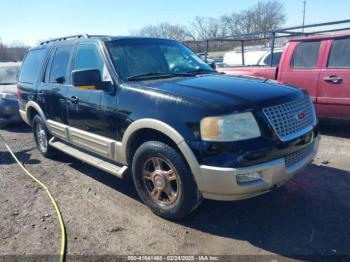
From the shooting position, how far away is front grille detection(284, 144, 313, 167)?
3.15 metres

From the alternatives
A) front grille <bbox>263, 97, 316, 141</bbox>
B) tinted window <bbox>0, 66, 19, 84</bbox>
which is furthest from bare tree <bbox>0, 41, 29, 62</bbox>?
front grille <bbox>263, 97, 316, 141</bbox>

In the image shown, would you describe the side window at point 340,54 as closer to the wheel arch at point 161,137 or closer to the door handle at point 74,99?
the wheel arch at point 161,137

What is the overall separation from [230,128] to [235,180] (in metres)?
0.44

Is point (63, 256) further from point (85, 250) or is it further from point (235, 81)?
point (235, 81)

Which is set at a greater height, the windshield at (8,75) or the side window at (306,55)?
the side window at (306,55)

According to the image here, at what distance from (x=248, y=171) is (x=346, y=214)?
4.52 feet

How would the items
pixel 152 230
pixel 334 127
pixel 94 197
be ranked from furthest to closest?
pixel 334 127 < pixel 94 197 < pixel 152 230

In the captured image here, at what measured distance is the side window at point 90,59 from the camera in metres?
4.01

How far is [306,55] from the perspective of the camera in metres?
6.57

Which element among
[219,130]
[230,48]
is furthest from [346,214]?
[230,48]

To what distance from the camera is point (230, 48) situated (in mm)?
23734

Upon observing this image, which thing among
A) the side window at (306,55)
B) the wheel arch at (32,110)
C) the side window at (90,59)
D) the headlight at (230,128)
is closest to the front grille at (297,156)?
the headlight at (230,128)

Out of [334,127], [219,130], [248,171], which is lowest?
[334,127]

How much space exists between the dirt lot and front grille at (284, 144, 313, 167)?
0.62 m
